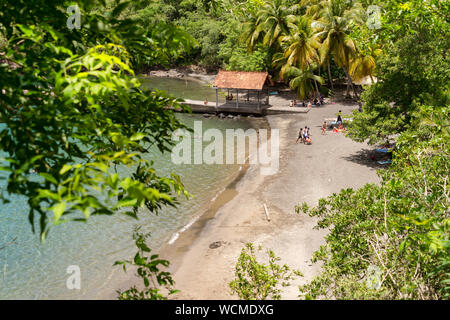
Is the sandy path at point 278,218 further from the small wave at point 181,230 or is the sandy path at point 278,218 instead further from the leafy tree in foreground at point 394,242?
the leafy tree in foreground at point 394,242

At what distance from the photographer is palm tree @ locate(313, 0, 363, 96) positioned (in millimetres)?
35656

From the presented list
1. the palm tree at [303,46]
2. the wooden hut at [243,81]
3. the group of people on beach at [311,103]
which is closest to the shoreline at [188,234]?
the wooden hut at [243,81]

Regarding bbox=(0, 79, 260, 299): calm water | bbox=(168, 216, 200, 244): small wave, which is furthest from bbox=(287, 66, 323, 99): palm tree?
bbox=(168, 216, 200, 244): small wave

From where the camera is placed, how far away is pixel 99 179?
3.48 meters

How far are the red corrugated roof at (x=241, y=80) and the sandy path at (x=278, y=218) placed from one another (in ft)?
32.2

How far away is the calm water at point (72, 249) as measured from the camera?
1483 cm

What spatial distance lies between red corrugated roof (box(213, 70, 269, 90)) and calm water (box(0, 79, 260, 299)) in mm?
17765

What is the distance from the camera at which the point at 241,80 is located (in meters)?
38.6

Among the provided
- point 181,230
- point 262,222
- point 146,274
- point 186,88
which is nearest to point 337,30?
point 186,88

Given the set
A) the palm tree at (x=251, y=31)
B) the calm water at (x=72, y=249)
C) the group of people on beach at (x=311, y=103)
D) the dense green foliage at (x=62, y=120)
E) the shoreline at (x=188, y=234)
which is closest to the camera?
the dense green foliage at (x=62, y=120)

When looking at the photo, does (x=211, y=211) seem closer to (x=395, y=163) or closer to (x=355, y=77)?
(x=395, y=163)

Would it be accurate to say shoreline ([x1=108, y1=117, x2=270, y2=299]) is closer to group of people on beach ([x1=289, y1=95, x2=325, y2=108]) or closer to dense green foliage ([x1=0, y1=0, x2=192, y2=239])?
dense green foliage ([x1=0, y1=0, x2=192, y2=239])

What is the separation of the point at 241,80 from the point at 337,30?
9.50 metres
